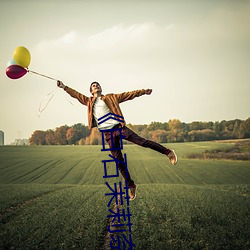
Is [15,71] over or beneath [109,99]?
over

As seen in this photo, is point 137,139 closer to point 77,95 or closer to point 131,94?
point 131,94

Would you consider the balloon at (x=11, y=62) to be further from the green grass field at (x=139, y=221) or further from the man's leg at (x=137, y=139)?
the green grass field at (x=139, y=221)

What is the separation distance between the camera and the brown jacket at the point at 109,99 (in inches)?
197

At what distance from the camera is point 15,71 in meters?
5.71

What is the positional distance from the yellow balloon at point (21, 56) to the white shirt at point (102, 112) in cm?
182

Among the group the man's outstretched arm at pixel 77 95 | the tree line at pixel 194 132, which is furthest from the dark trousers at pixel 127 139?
the tree line at pixel 194 132

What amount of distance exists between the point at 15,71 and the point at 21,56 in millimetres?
325

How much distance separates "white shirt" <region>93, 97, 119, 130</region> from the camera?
5.02 metres

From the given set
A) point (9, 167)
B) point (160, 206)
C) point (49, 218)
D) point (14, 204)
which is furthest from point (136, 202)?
point (9, 167)

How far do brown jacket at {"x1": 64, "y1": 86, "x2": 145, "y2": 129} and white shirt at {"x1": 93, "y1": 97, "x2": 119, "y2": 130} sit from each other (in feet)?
0.26

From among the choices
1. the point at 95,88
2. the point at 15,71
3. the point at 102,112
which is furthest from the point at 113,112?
the point at 15,71

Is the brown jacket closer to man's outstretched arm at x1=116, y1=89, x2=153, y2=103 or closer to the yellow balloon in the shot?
Result: man's outstretched arm at x1=116, y1=89, x2=153, y2=103

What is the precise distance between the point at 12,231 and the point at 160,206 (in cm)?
687

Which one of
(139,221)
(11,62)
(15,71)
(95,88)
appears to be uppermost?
(11,62)
